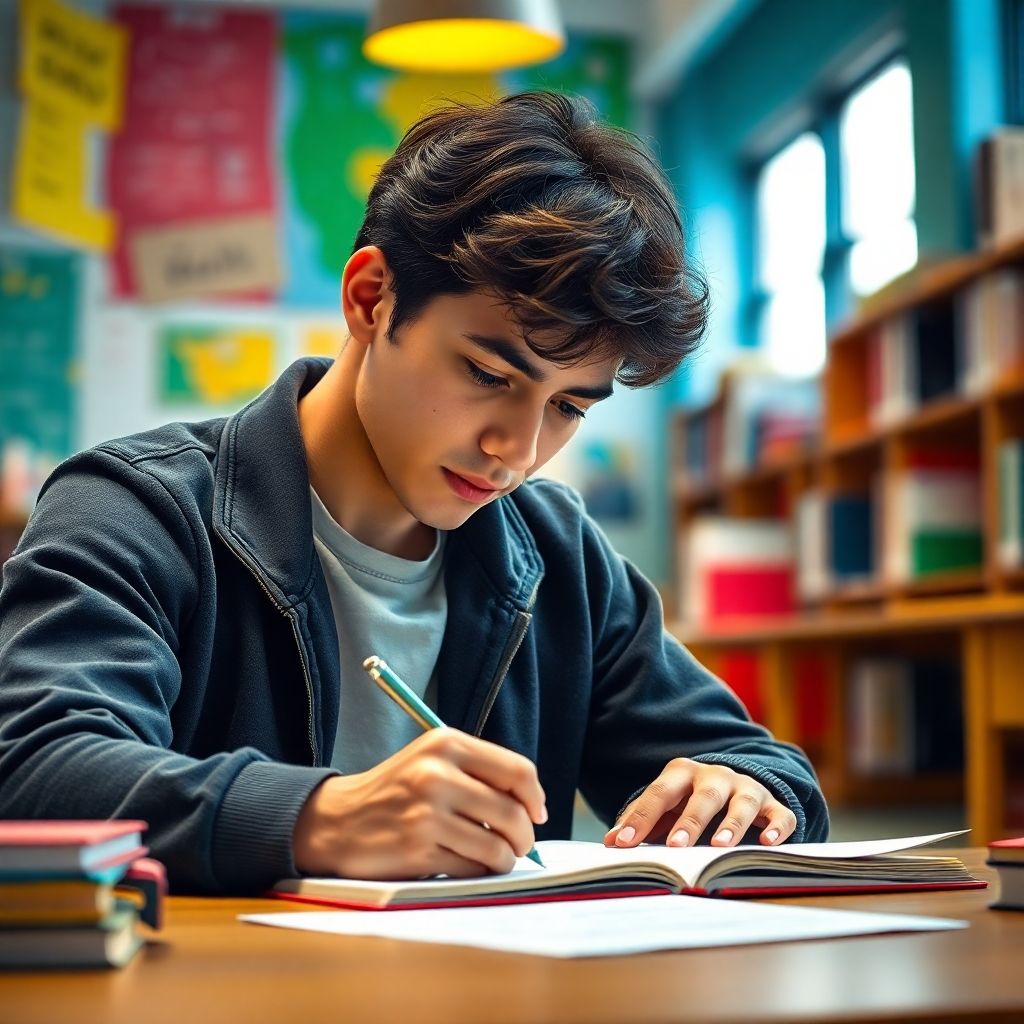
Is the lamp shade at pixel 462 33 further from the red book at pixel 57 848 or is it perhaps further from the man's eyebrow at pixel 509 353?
the red book at pixel 57 848

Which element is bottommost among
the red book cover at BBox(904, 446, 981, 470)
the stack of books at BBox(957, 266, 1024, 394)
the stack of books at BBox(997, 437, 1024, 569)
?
the stack of books at BBox(997, 437, 1024, 569)

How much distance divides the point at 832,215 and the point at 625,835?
4913 millimetres

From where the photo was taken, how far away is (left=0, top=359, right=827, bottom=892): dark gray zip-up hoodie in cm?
87

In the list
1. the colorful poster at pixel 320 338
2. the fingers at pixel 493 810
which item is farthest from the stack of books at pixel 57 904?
the colorful poster at pixel 320 338

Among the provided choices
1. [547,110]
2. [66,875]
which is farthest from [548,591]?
[66,875]

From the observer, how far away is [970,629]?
3.22m

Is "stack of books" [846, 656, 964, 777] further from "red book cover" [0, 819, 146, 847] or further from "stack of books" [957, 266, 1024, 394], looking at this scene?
"red book cover" [0, 819, 146, 847]

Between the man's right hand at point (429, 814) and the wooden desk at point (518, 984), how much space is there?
0.12m

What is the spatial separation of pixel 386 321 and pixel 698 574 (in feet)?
13.5

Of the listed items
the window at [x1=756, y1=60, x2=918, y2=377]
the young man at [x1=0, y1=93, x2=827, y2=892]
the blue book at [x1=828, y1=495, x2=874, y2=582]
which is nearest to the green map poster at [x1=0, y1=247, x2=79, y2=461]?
the window at [x1=756, y1=60, x2=918, y2=377]

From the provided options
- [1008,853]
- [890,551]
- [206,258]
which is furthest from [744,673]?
[1008,853]

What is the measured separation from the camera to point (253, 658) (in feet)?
3.95

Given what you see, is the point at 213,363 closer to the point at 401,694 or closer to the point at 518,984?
the point at 401,694

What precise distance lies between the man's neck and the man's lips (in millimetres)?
119
